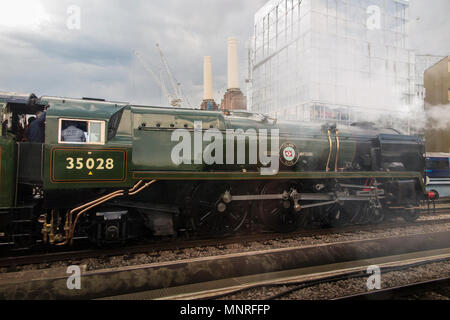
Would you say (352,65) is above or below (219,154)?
above

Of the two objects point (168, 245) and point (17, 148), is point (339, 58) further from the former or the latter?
point (17, 148)

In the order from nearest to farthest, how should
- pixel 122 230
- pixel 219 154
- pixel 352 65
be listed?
pixel 122 230 < pixel 219 154 < pixel 352 65

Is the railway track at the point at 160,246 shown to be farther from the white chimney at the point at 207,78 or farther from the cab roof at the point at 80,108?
the white chimney at the point at 207,78

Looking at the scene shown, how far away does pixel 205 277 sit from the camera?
501cm

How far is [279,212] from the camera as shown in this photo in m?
8.44

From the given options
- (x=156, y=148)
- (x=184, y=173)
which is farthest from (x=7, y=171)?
(x=184, y=173)

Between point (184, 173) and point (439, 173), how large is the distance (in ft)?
63.9

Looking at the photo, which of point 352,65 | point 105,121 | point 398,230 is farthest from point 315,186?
point 352,65

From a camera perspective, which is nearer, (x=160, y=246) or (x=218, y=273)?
(x=218, y=273)

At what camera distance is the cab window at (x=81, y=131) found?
5.84m

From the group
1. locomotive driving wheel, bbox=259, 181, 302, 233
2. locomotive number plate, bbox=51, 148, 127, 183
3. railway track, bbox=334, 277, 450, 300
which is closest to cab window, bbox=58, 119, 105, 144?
locomotive number plate, bbox=51, 148, 127, 183

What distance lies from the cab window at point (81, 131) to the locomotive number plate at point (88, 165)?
209 millimetres
